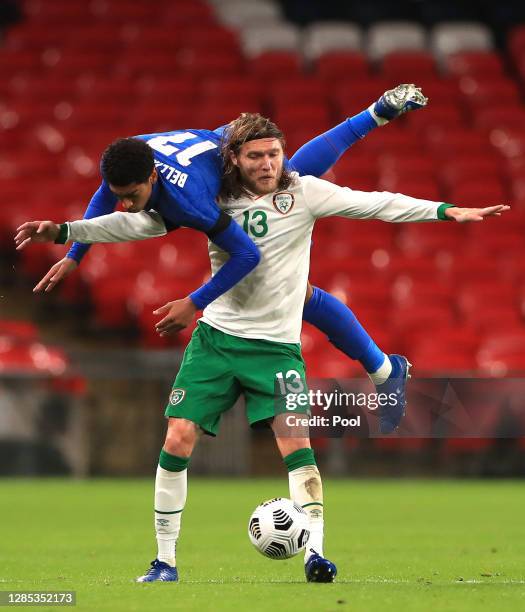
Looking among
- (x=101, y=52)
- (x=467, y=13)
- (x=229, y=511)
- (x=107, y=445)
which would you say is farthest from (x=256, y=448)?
(x=467, y=13)

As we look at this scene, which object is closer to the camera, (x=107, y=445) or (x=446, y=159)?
(x=107, y=445)

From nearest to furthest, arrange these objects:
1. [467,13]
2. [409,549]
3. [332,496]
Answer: [409,549] < [332,496] < [467,13]

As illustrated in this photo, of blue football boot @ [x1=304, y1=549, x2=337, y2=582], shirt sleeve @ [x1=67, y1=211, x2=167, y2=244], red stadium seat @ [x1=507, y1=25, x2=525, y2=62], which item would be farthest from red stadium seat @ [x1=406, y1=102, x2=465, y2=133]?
blue football boot @ [x1=304, y1=549, x2=337, y2=582]

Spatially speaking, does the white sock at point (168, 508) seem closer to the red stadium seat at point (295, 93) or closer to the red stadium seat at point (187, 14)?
the red stadium seat at point (295, 93)

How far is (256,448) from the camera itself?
46.7 ft

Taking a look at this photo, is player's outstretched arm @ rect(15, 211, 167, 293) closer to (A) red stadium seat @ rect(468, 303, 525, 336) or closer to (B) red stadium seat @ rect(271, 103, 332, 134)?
(A) red stadium seat @ rect(468, 303, 525, 336)

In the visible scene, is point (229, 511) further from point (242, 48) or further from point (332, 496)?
point (242, 48)

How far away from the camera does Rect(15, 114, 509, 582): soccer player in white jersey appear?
6.22m

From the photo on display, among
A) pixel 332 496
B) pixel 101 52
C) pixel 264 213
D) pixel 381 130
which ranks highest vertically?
pixel 101 52

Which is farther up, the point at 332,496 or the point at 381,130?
the point at 381,130

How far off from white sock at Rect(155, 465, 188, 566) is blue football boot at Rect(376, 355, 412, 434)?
1300 millimetres

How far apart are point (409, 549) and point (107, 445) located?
6.11 metres

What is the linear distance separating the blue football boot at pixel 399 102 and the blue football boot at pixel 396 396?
1.40 m

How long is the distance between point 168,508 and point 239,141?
173 cm
